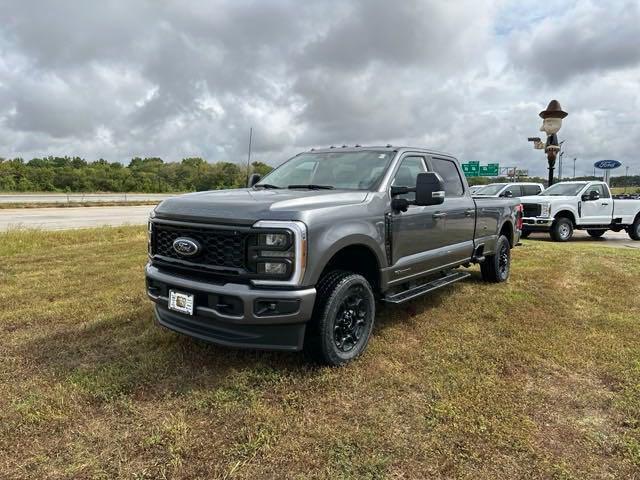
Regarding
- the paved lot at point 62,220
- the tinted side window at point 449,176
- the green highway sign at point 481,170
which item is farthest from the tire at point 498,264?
the green highway sign at point 481,170

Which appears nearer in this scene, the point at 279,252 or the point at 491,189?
the point at 279,252

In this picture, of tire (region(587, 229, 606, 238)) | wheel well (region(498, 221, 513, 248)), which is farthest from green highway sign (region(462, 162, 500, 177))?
wheel well (region(498, 221, 513, 248))

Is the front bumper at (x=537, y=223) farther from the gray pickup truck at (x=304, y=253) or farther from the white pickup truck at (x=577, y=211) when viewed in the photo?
the gray pickup truck at (x=304, y=253)

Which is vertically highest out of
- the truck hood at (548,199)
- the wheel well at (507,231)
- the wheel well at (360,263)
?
the truck hood at (548,199)

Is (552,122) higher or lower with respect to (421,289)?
higher

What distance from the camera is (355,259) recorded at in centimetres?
409

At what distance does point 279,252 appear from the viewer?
3207mm

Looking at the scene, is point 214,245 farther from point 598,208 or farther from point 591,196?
point 598,208

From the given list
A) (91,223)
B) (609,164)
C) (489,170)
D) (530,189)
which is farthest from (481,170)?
(91,223)

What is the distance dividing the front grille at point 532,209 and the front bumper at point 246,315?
11.8 meters

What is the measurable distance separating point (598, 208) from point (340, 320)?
43.5ft

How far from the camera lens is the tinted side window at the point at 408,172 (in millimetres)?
4508

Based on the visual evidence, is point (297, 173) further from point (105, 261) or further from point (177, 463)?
point (105, 261)

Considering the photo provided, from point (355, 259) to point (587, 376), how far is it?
6.73ft
